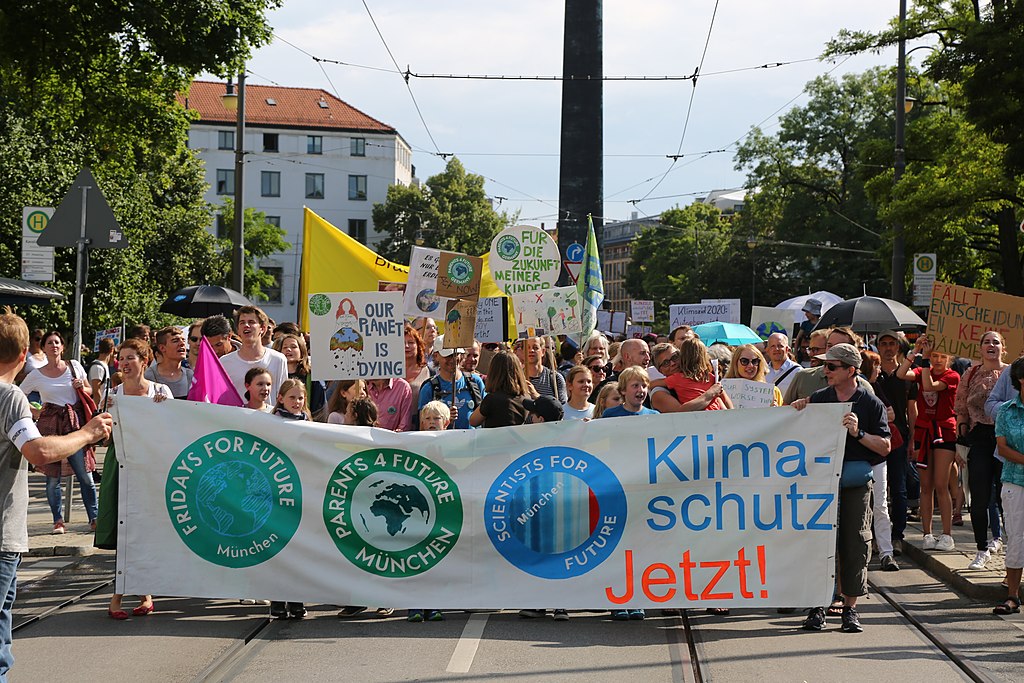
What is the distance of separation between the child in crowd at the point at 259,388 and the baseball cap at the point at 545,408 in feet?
5.59

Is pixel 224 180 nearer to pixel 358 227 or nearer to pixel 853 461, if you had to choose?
pixel 358 227

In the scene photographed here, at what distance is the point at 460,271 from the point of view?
12227mm

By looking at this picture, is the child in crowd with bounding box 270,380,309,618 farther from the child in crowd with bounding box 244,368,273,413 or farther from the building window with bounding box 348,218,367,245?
the building window with bounding box 348,218,367,245

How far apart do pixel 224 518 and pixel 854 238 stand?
2147 inches

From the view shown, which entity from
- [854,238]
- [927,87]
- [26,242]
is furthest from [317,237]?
[854,238]

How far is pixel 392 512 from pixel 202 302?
504 inches

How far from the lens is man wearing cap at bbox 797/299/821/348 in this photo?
21.5 m

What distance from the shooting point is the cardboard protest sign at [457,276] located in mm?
12109

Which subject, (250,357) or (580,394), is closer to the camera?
(580,394)

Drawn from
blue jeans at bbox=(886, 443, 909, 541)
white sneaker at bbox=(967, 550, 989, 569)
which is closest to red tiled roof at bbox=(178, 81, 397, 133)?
blue jeans at bbox=(886, 443, 909, 541)

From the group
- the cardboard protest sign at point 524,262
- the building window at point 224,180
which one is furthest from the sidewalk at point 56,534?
the building window at point 224,180

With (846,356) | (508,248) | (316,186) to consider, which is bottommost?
(846,356)

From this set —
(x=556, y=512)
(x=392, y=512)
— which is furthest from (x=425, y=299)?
(x=556, y=512)

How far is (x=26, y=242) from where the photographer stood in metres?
12.3
